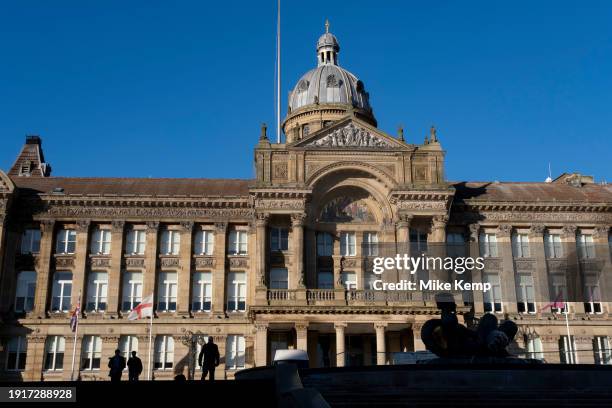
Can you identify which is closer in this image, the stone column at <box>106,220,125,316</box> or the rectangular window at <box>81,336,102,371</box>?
the rectangular window at <box>81,336,102,371</box>

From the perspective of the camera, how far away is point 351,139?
50.7 m

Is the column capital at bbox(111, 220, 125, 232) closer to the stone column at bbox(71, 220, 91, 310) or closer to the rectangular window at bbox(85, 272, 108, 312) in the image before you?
the stone column at bbox(71, 220, 91, 310)

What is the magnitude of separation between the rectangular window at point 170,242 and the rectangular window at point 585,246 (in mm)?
28464

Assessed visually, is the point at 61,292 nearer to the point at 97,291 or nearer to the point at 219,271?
the point at 97,291

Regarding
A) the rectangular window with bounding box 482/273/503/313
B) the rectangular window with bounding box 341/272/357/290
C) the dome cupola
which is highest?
the dome cupola

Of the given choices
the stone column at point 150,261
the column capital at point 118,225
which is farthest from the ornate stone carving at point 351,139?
the column capital at point 118,225

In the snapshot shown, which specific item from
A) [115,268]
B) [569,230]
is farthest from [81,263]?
[569,230]

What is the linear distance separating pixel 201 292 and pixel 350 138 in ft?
49.1

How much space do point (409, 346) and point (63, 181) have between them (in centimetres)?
2860

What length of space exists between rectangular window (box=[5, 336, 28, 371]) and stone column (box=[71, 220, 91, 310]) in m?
4.08

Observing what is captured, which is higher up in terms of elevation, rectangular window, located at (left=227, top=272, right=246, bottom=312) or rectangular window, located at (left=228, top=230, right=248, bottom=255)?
rectangular window, located at (left=228, top=230, right=248, bottom=255)

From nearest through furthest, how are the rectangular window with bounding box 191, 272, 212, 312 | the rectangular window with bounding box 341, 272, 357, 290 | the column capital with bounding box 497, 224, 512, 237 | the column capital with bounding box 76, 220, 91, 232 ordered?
the rectangular window with bounding box 191, 272, 212, 312, the rectangular window with bounding box 341, 272, 357, 290, the column capital with bounding box 76, 220, 91, 232, the column capital with bounding box 497, 224, 512, 237

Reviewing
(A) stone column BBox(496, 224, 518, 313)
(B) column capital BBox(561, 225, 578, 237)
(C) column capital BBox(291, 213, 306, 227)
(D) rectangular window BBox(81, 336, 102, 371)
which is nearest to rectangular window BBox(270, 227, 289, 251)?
(C) column capital BBox(291, 213, 306, 227)

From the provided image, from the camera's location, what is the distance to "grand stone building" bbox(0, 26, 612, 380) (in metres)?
47.9
